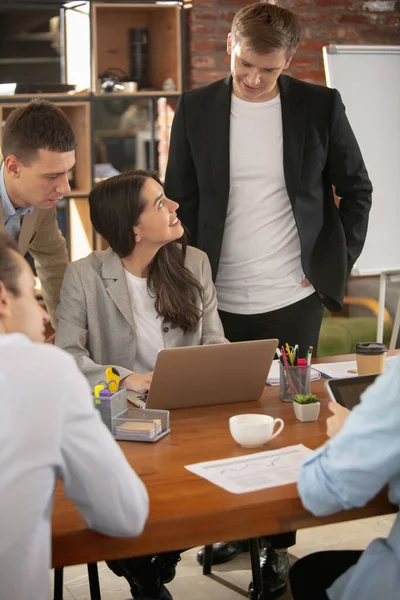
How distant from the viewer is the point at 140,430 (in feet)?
5.87

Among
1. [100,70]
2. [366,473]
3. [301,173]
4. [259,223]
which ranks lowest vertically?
[366,473]

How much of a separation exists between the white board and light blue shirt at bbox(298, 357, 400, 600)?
3.16 metres

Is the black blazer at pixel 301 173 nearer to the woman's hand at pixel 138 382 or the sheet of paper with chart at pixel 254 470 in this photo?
the woman's hand at pixel 138 382

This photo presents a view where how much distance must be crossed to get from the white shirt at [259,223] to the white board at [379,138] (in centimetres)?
184

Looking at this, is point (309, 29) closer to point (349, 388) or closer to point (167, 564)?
point (167, 564)

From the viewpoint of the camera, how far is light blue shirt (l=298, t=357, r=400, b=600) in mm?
1286

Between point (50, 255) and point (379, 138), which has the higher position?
point (379, 138)

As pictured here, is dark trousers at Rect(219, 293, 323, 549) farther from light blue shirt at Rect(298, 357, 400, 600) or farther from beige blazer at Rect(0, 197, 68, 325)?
light blue shirt at Rect(298, 357, 400, 600)

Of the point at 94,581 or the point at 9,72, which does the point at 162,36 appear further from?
the point at 94,581

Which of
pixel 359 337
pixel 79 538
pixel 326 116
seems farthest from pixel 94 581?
pixel 359 337

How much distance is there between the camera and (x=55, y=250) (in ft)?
8.89

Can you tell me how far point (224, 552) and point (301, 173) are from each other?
1.29m

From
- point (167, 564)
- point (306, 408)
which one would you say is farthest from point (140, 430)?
point (167, 564)

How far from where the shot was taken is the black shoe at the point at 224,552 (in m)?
2.90
